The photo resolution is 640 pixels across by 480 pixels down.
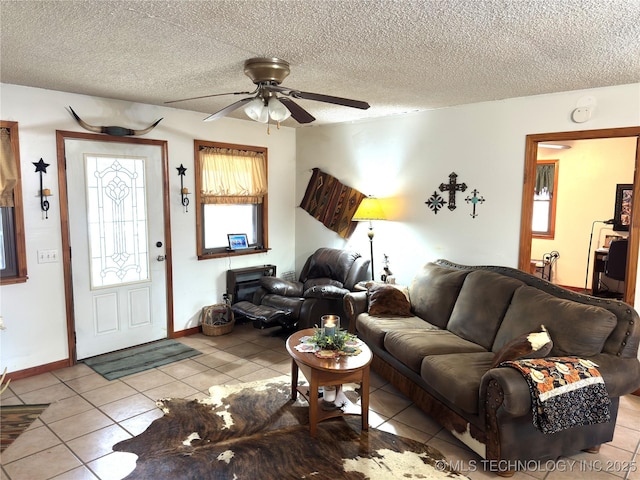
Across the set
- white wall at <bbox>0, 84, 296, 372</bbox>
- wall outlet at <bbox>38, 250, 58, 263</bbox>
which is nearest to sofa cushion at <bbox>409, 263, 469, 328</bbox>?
white wall at <bbox>0, 84, 296, 372</bbox>

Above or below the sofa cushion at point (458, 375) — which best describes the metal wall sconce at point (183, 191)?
above

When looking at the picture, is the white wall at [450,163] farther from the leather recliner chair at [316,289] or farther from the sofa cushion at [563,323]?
the sofa cushion at [563,323]

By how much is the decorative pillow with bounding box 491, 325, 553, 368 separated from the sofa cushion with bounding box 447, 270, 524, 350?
1.99ft

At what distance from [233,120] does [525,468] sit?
14.6ft

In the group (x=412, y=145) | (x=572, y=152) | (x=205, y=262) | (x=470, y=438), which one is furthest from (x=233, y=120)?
(x=572, y=152)

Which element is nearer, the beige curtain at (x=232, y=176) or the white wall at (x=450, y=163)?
the white wall at (x=450, y=163)

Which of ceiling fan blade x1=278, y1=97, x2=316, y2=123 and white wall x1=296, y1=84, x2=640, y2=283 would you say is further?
white wall x1=296, y1=84, x2=640, y2=283

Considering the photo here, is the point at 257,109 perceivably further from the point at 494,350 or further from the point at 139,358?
the point at 139,358

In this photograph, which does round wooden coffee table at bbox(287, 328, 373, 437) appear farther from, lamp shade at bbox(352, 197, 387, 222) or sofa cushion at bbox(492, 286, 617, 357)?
lamp shade at bbox(352, 197, 387, 222)

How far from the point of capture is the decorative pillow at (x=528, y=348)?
2.57 meters

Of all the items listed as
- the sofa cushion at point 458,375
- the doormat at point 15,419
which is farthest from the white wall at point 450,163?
the doormat at point 15,419

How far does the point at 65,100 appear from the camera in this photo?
384 cm

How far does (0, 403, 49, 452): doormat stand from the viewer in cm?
282

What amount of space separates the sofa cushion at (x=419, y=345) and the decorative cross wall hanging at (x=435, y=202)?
1378mm
